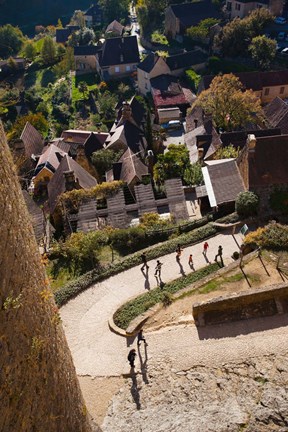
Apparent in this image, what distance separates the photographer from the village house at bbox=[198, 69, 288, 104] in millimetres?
54062

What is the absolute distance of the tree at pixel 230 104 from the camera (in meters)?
42.1

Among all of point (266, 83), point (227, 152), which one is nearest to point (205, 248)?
point (227, 152)

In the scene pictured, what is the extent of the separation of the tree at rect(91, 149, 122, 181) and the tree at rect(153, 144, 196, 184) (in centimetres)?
705

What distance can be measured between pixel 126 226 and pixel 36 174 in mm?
16617

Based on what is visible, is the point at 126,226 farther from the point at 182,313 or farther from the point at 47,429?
the point at 47,429

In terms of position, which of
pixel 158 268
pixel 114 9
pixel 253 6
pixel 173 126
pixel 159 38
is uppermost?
pixel 253 6

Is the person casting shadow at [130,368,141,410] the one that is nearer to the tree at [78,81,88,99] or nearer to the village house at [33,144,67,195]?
the village house at [33,144,67,195]

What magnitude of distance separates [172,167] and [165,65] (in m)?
36.9

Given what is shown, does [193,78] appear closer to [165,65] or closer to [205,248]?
[165,65]

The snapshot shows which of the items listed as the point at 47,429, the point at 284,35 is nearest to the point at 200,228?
the point at 47,429

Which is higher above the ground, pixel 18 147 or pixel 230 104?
pixel 230 104

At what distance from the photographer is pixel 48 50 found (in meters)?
85.8

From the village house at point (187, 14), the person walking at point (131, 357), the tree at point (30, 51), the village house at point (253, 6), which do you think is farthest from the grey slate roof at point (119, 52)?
the person walking at point (131, 357)

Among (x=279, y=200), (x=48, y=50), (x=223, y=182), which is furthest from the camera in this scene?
(x=48, y=50)
